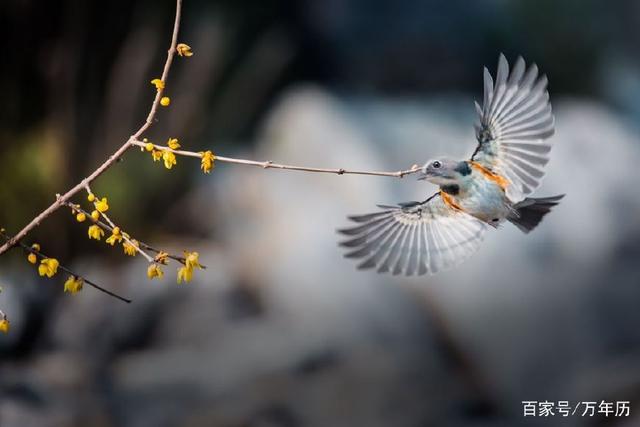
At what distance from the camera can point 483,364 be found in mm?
3756

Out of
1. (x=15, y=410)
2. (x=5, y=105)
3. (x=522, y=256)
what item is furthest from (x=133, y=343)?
(x=522, y=256)

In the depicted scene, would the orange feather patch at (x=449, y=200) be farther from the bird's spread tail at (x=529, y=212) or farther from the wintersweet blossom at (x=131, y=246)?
the wintersweet blossom at (x=131, y=246)

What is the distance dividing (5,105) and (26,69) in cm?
20

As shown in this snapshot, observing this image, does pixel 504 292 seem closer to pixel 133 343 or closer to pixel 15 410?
pixel 133 343

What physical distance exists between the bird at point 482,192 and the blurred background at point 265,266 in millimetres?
2060

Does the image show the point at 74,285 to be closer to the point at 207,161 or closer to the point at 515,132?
the point at 207,161

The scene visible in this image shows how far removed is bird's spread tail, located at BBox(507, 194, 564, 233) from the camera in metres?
→ 1.31

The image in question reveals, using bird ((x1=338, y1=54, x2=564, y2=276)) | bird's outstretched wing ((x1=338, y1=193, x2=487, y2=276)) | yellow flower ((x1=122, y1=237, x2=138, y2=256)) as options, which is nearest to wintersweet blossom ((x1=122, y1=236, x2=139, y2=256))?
yellow flower ((x1=122, y1=237, x2=138, y2=256))

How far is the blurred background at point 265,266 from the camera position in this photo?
11.8ft

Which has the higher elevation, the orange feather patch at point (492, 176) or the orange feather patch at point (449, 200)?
the orange feather patch at point (492, 176)

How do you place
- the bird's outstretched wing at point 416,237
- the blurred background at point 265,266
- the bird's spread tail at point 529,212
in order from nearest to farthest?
the bird's spread tail at point 529,212
the bird's outstretched wing at point 416,237
the blurred background at point 265,266

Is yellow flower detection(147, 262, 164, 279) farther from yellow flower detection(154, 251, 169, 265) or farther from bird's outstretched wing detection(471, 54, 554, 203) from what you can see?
bird's outstretched wing detection(471, 54, 554, 203)

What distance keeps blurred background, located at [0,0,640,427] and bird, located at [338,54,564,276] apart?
2.06 meters

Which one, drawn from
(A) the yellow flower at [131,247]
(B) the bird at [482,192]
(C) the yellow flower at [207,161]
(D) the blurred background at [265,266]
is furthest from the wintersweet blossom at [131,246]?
(D) the blurred background at [265,266]
